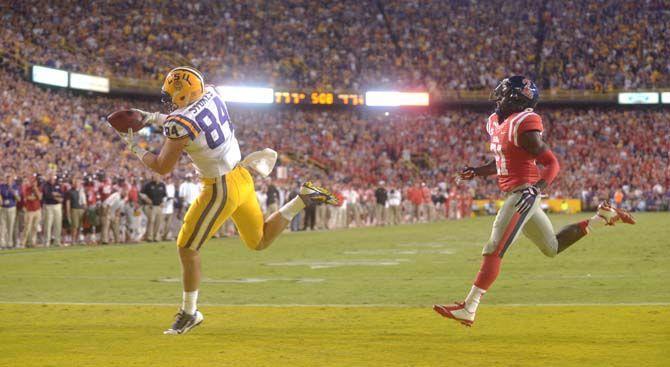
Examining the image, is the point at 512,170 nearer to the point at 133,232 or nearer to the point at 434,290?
the point at 434,290

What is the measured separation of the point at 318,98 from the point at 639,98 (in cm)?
1766

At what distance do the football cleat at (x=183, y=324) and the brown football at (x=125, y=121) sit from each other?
1.51 metres

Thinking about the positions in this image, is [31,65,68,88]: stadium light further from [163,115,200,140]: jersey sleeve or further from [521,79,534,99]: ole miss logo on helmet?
[521,79,534,99]: ole miss logo on helmet

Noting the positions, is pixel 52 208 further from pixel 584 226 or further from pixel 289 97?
pixel 289 97

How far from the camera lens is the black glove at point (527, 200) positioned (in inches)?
278

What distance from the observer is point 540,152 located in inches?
279

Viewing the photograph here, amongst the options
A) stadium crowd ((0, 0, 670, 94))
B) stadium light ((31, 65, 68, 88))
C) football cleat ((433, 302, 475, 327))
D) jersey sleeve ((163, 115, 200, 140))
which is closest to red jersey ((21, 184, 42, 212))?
jersey sleeve ((163, 115, 200, 140))

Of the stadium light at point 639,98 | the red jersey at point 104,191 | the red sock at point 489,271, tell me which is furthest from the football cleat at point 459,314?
the stadium light at point 639,98

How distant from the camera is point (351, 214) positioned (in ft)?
104

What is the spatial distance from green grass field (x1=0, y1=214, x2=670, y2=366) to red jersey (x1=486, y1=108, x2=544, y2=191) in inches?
46.9

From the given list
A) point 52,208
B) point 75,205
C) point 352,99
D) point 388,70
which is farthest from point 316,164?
point 52,208

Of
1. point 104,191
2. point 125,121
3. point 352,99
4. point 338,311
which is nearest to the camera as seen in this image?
point 125,121

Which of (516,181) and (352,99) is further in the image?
(352,99)

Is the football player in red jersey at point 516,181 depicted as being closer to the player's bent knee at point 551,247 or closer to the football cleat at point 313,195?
the player's bent knee at point 551,247
